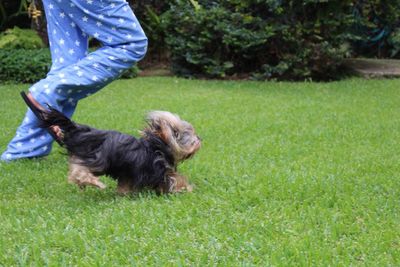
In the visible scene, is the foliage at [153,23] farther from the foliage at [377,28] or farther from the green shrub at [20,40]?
the foliage at [377,28]

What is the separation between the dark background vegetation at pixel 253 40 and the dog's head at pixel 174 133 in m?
7.05

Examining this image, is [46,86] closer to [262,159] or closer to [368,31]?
[262,159]

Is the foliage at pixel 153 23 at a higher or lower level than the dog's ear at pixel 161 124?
lower

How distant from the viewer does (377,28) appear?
45.2 feet

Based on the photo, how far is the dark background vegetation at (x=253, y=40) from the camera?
10789mm

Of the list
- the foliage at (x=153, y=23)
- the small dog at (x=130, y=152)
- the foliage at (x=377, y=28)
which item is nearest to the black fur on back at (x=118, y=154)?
the small dog at (x=130, y=152)

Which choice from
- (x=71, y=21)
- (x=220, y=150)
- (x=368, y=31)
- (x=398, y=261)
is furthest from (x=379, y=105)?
(x=368, y=31)

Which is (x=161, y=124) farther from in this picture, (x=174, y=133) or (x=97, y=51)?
(x=97, y=51)

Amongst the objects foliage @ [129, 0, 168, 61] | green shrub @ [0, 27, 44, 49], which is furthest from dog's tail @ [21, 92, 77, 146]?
foliage @ [129, 0, 168, 61]

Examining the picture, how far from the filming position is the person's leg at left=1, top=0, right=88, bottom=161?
480 cm

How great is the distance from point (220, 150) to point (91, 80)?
4.91 feet

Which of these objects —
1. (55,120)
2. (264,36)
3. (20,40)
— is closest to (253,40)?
(264,36)

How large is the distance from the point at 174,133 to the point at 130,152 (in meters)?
0.32

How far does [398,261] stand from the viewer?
2.80 metres
